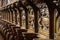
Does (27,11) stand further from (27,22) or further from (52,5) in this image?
(52,5)

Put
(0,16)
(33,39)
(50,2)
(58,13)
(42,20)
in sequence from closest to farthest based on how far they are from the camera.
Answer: (33,39)
(50,2)
(58,13)
(42,20)
(0,16)

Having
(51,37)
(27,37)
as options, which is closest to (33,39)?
(27,37)

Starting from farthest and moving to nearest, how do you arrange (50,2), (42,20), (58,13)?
(42,20)
(58,13)
(50,2)

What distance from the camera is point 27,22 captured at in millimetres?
3111

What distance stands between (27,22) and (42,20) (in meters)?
0.74

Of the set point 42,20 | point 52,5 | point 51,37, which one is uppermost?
point 52,5

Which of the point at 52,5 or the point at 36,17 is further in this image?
the point at 36,17

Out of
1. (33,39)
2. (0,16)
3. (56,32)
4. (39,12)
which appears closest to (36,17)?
(39,12)

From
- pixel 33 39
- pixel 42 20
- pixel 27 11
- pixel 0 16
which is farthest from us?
pixel 0 16

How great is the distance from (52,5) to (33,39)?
0.46m

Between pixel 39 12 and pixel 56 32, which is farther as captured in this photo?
pixel 39 12

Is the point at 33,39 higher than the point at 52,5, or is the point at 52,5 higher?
the point at 52,5

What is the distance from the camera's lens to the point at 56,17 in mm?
1892

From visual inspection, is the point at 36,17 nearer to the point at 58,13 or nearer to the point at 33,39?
the point at 58,13
